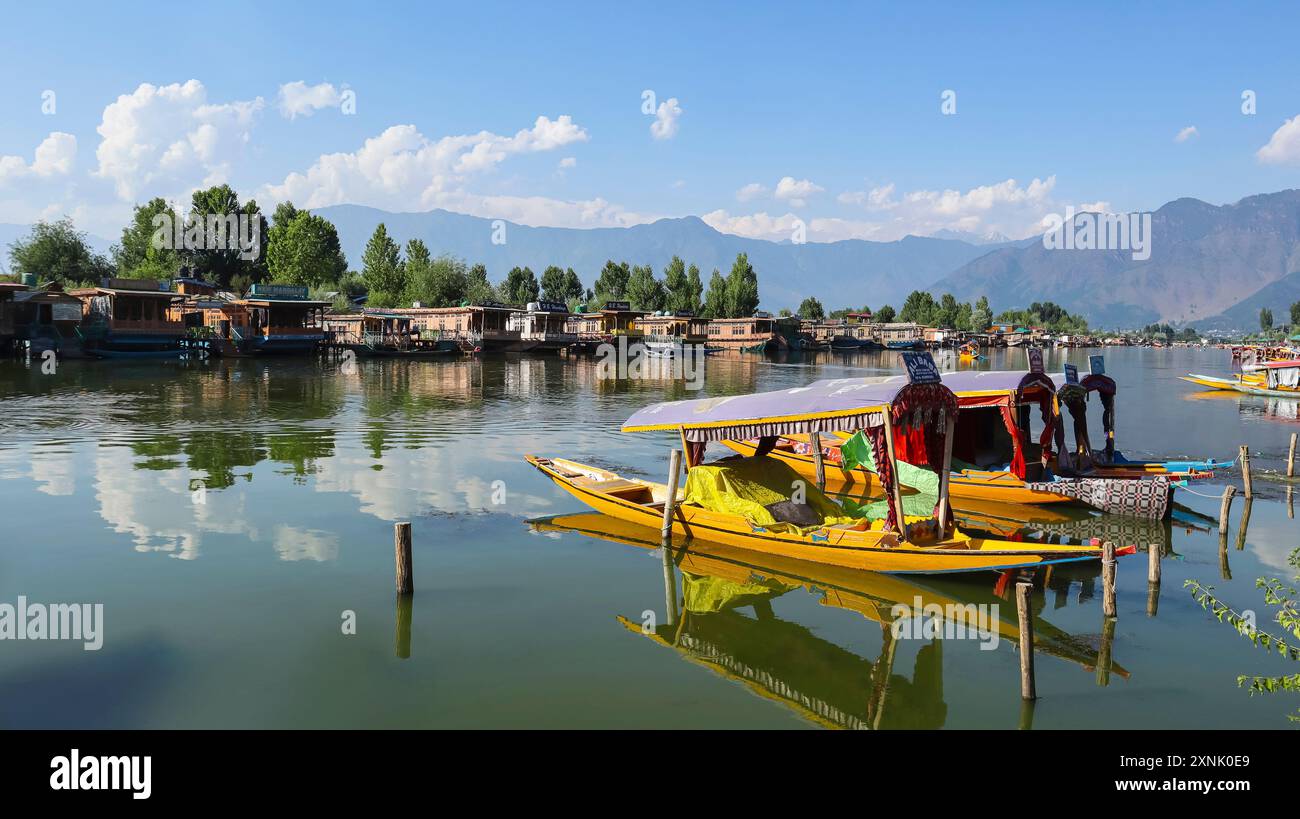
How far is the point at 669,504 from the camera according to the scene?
59.1 feet

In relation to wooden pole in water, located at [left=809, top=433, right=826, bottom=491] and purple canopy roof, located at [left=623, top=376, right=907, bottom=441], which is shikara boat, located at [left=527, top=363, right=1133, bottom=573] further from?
wooden pole in water, located at [left=809, top=433, right=826, bottom=491]

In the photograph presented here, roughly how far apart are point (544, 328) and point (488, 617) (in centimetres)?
7683

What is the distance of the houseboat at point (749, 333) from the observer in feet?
381

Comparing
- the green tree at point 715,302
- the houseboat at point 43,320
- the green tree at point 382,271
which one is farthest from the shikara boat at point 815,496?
the green tree at point 715,302

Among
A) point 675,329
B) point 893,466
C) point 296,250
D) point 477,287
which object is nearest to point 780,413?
point 893,466

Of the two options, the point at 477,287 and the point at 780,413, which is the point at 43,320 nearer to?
the point at 477,287

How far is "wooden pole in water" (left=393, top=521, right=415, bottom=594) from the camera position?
13.8 m

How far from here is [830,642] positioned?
13.3m

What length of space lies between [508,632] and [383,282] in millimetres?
112161

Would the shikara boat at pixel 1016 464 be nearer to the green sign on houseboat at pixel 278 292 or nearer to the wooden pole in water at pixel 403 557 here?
the wooden pole in water at pixel 403 557

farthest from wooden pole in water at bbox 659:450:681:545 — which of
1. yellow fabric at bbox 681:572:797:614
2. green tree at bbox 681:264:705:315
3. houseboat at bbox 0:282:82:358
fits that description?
green tree at bbox 681:264:705:315

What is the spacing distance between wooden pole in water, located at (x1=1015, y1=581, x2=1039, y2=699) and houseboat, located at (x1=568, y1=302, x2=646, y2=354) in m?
82.0

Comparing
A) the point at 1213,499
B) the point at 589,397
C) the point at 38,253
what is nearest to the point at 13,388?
the point at 589,397
